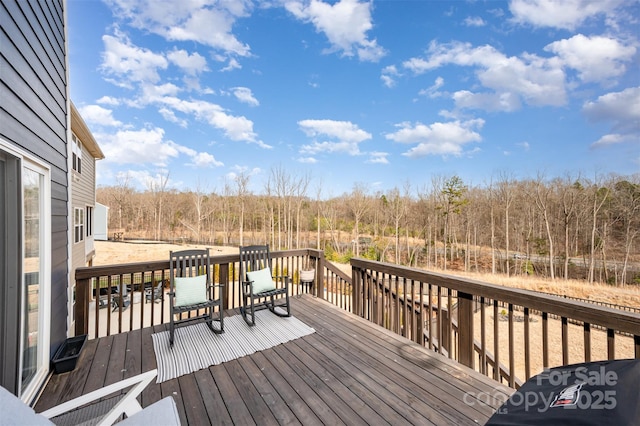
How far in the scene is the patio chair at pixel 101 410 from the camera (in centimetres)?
105

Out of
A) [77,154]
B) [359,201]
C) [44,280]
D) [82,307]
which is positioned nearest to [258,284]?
[82,307]

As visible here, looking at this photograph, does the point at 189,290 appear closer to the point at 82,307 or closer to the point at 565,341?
the point at 82,307

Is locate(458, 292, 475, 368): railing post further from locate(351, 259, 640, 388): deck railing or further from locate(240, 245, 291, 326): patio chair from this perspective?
locate(240, 245, 291, 326): patio chair

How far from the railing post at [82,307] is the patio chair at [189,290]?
0.78m

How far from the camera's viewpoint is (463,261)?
2161cm

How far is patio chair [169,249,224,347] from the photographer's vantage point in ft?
10.1

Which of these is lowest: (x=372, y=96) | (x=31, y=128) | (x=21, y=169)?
(x=21, y=169)

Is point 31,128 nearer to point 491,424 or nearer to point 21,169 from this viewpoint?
point 21,169

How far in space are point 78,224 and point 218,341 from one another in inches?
352

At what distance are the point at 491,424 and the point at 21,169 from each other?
2906 millimetres

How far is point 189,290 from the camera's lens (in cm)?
319

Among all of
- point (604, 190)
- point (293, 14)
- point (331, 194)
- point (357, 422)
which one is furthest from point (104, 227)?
point (604, 190)

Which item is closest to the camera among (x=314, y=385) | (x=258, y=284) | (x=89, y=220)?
(x=314, y=385)

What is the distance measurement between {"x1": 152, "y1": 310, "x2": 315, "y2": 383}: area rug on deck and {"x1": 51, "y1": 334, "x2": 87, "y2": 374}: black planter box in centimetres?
64
